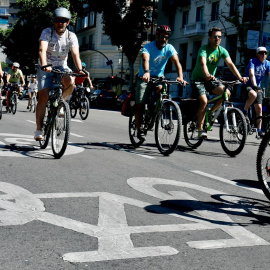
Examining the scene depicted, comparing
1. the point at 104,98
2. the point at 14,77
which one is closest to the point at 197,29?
the point at 104,98

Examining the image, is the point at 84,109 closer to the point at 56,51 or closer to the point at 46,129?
the point at 46,129

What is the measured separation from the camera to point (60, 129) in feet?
22.1

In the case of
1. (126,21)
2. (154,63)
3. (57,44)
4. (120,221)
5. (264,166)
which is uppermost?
(126,21)

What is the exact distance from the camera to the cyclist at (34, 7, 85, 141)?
6953 millimetres

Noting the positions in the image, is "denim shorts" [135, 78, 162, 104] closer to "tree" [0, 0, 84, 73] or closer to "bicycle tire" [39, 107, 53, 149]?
"bicycle tire" [39, 107, 53, 149]

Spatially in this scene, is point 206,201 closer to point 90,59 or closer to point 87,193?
point 87,193

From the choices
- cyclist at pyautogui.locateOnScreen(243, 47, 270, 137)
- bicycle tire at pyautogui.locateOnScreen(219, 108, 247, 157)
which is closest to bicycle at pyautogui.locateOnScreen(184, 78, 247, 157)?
bicycle tire at pyautogui.locateOnScreen(219, 108, 247, 157)

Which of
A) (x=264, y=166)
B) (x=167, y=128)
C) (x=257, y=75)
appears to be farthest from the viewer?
(x=257, y=75)

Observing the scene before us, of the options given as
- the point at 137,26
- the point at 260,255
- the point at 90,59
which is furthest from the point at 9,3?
the point at 260,255

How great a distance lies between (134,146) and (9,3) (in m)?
129

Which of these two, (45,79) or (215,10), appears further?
(215,10)

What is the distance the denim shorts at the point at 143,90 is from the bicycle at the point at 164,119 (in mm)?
111

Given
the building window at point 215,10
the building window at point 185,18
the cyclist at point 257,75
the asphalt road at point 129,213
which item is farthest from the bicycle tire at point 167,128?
the building window at point 185,18

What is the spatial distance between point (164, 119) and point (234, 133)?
112cm
